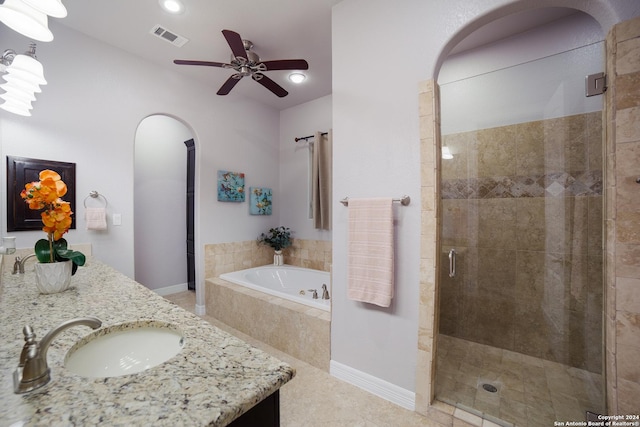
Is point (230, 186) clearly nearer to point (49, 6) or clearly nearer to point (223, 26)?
point (223, 26)

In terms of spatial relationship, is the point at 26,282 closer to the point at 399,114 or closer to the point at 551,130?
the point at 399,114

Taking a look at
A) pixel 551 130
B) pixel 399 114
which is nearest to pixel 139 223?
pixel 399 114

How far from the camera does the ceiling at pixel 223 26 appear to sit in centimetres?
195

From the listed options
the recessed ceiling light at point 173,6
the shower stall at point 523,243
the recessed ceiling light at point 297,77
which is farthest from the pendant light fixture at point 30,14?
the recessed ceiling light at point 297,77

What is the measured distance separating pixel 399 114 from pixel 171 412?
1750 mm

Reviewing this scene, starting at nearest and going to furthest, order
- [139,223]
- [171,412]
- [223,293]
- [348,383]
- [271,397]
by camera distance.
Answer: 1. [171,412]
2. [271,397]
3. [348,383]
4. [223,293]
5. [139,223]

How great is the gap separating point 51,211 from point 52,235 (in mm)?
129

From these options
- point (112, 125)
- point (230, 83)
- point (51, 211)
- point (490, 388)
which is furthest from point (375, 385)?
point (112, 125)

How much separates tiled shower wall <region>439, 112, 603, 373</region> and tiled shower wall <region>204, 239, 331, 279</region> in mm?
1633

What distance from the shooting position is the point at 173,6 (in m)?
1.93

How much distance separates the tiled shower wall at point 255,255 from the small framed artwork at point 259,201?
44cm

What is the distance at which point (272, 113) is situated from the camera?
12.7ft

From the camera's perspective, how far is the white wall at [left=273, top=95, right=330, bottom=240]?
140 inches

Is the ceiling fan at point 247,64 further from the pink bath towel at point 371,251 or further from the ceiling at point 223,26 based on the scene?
the pink bath towel at point 371,251
